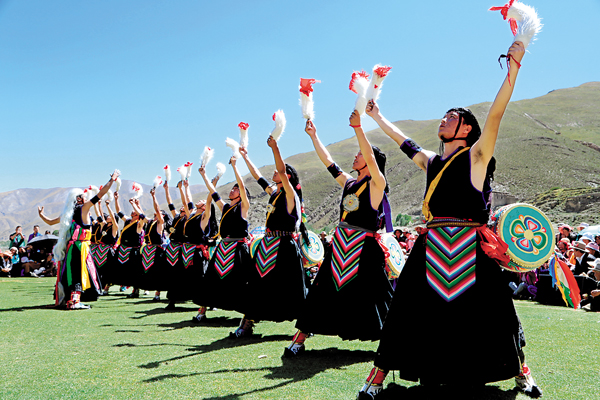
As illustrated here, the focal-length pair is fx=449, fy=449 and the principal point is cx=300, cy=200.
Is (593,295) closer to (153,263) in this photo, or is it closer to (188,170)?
(188,170)

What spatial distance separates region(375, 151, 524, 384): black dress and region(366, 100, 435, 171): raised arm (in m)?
0.14

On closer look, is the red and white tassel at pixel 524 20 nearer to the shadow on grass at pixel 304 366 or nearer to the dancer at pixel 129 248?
the shadow on grass at pixel 304 366

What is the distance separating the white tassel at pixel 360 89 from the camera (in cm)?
369

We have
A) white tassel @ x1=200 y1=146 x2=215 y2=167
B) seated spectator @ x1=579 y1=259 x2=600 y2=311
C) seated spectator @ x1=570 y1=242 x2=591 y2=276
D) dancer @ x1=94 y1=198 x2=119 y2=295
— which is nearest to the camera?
white tassel @ x1=200 y1=146 x2=215 y2=167

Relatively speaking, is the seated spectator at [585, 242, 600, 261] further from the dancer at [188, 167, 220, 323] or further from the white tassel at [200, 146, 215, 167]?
the white tassel at [200, 146, 215, 167]

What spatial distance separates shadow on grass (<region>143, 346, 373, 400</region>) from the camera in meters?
3.79

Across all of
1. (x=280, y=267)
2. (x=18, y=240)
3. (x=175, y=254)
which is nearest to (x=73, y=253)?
(x=175, y=254)

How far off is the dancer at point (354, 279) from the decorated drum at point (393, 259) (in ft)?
1.79

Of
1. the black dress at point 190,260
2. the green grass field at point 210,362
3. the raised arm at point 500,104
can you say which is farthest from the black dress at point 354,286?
the black dress at point 190,260

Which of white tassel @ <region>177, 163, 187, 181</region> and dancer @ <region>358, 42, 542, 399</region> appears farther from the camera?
white tassel @ <region>177, 163, 187, 181</region>

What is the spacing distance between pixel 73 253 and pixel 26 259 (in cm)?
1364

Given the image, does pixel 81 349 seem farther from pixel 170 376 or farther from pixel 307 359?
pixel 307 359

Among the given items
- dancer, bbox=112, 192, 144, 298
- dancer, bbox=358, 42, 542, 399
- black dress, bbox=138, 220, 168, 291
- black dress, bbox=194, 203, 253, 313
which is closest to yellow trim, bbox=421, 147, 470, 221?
dancer, bbox=358, 42, 542, 399

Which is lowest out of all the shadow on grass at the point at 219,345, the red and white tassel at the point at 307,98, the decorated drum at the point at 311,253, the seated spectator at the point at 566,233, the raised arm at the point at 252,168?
the shadow on grass at the point at 219,345
